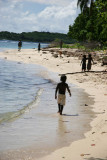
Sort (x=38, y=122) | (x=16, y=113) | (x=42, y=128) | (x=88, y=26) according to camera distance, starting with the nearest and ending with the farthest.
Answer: (x=42, y=128), (x=38, y=122), (x=16, y=113), (x=88, y=26)

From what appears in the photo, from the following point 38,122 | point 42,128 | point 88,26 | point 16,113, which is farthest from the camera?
point 88,26

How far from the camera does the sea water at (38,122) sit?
28.0ft

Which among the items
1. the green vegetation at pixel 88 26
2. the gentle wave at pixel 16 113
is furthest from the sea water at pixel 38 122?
the green vegetation at pixel 88 26

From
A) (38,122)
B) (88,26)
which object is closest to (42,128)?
(38,122)

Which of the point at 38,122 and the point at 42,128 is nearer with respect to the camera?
the point at 42,128

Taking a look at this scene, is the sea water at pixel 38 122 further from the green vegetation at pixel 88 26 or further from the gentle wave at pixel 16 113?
the green vegetation at pixel 88 26

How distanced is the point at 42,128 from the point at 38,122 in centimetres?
95

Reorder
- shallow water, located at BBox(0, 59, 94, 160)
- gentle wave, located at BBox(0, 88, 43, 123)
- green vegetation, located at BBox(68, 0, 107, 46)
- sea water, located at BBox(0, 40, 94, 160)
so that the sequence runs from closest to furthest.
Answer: shallow water, located at BBox(0, 59, 94, 160), sea water, located at BBox(0, 40, 94, 160), gentle wave, located at BBox(0, 88, 43, 123), green vegetation, located at BBox(68, 0, 107, 46)

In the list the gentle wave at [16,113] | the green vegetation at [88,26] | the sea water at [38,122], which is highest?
the green vegetation at [88,26]

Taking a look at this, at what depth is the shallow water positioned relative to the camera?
27.5ft

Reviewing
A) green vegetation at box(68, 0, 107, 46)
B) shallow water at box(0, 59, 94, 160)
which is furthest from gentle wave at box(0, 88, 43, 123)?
green vegetation at box(68, 0, 107, 46)

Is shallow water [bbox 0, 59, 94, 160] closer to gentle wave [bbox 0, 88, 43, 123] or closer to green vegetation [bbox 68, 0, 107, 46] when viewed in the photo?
gentle wave [bbox 0, 88, 43, 123]

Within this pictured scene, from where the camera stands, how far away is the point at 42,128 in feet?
35.1

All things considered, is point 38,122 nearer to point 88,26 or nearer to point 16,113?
point 16,113
